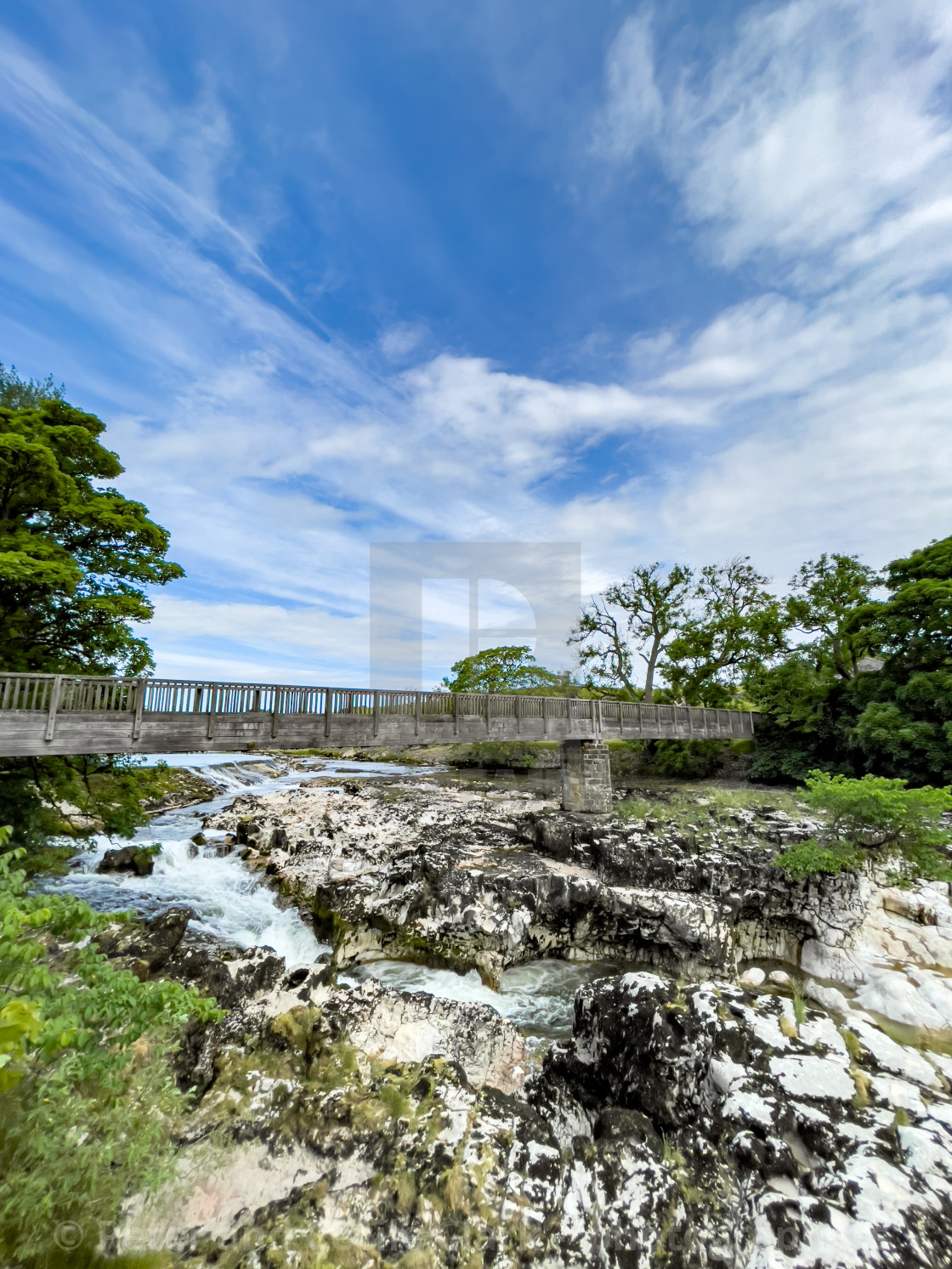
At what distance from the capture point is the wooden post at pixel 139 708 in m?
12.2

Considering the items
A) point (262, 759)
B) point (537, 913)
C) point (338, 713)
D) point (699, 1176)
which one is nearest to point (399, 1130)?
point (699, 1176)

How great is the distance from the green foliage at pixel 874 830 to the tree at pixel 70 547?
55.8ft

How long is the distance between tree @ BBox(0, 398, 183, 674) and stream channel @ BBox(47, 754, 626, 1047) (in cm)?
572

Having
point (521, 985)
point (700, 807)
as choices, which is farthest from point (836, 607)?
point (521, 985)

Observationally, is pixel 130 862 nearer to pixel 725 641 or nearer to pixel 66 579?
pixel 66 579

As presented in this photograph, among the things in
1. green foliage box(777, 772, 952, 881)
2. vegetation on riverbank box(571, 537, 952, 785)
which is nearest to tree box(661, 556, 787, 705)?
vegetation on riverbank box(571, 537, 952, 785)

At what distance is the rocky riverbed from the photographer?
427cm

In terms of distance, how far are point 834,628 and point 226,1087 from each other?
113 feet

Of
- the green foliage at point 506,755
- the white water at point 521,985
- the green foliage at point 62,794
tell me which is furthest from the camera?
the green foliage at point 506,755

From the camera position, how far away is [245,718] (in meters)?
14.1

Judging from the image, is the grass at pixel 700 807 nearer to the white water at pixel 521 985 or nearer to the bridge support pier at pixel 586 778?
the bridge support pier at pixel 586 778

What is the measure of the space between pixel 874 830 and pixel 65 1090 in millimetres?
16107

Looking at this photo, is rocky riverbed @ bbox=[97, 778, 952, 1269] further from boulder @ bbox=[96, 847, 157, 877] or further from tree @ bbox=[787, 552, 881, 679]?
tree @ bbox=[787, 552, 881, 679]

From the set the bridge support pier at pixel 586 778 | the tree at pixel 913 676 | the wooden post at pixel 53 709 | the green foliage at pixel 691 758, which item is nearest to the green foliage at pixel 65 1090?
the wooden post at pixel 53 709
